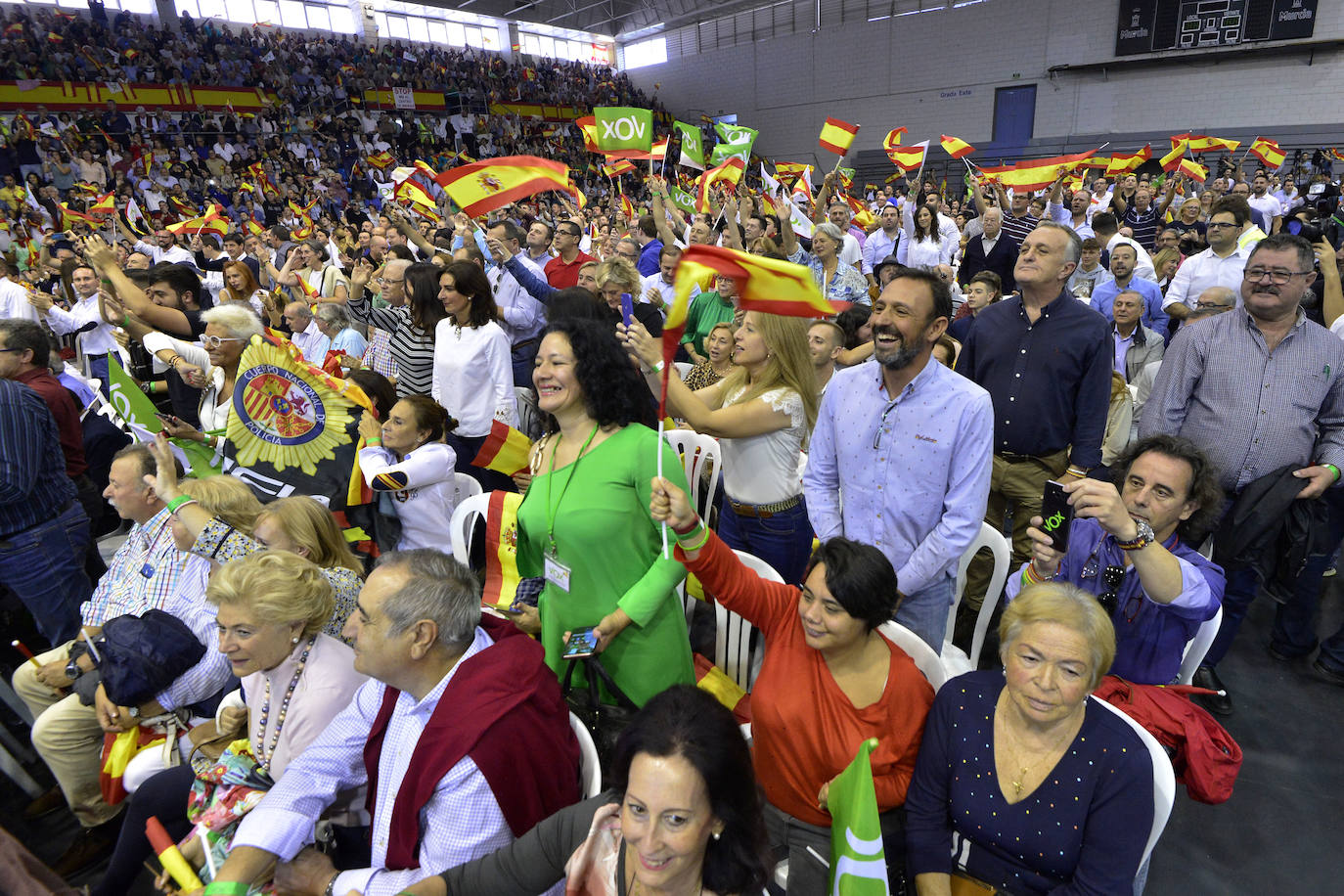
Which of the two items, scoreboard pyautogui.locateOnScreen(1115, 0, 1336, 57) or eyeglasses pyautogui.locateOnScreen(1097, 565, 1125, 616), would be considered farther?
scoreboard pyautogui.locateOnScreen(1115, 0, 1336, 57)

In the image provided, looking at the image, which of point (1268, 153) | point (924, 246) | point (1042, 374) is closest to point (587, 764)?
point (1042, 374)

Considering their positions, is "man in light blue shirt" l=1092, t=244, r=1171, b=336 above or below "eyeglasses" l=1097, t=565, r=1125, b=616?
above

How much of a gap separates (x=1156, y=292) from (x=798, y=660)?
14.7ft

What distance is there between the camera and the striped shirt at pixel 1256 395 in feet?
9.00

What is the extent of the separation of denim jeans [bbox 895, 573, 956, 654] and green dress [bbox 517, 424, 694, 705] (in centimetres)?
80

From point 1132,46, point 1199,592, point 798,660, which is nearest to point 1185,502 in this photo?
point 1199,592

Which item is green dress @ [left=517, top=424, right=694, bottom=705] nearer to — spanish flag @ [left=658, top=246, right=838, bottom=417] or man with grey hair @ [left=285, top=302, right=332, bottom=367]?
spanish flag @ [left=658, top=246, right=838, bottom=417]

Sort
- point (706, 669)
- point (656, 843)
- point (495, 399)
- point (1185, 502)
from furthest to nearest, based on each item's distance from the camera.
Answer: point (495, 399) < point (706, 669) < point (1185, 502) < point (656, 843)

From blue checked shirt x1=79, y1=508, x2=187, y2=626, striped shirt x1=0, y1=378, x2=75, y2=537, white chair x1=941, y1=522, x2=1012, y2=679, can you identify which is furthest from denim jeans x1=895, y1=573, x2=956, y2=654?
striped shirt x1=0, y1=378, x2=75, y2=537

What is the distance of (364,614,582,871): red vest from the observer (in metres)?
1.62

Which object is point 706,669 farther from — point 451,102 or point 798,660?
point 451,102

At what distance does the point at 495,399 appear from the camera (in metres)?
3.80

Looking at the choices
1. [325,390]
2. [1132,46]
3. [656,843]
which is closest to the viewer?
[656,843]

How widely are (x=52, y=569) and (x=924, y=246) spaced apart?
24.0 ft
